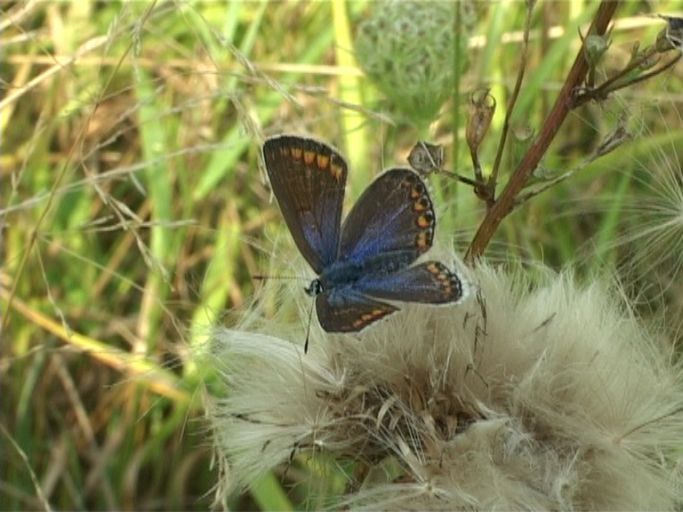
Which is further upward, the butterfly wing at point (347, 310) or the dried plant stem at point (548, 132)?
the dried plant stem at point (548, 132)

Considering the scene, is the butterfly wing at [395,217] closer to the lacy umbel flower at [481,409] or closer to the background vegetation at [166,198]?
the lacy umbel flower at [481,409]

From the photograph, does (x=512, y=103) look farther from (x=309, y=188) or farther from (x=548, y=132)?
(x=309, y=188)

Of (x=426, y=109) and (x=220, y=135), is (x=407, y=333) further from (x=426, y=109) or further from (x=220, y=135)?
(x=220, y=135)

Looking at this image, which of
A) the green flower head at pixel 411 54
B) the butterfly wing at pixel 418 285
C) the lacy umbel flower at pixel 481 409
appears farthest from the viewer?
the green flower head at pixel 411 54

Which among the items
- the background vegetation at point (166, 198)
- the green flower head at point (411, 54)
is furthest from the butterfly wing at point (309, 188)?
the background vegetation at point (166, 198)

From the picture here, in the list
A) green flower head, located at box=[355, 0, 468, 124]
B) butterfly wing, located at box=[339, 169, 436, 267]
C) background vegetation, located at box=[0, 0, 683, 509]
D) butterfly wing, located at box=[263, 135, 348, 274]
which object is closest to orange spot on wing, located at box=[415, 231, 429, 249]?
butterfly wing, located at box=[339, 169, 436, 267]

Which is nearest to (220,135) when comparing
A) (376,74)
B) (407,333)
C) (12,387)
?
(12,387)
